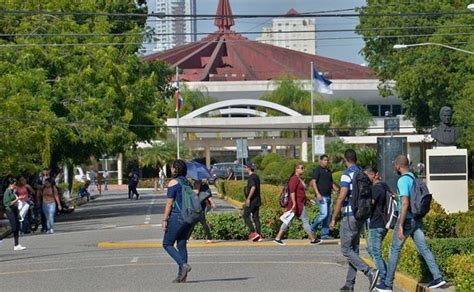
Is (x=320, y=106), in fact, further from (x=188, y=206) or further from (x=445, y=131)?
(x=188, y=206)

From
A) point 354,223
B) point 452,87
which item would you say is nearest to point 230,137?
point 452,87

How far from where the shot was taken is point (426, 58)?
5966cm

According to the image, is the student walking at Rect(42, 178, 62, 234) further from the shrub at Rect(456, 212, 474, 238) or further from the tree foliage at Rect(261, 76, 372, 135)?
the tree foliage at Rect(261, 76, 372, 135)

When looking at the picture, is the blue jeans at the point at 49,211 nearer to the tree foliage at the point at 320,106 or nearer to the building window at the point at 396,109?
the tree foliage at the point at 320,106

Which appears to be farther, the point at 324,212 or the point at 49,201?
the point at 49,201

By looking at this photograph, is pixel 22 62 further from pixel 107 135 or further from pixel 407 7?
pixel 407 7

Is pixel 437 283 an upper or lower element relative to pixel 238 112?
lower

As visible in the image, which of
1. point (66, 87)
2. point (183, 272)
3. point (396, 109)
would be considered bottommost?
point (183, 272)

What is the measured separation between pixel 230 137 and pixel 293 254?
266ft

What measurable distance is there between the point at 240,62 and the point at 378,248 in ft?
459

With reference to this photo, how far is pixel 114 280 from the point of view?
17.4 meters

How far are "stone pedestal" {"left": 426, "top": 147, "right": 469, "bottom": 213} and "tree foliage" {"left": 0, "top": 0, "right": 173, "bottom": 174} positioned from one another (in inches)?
544

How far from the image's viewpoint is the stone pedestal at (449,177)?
90.9 ft

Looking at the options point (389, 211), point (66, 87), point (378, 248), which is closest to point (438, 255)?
point (378, 248)
